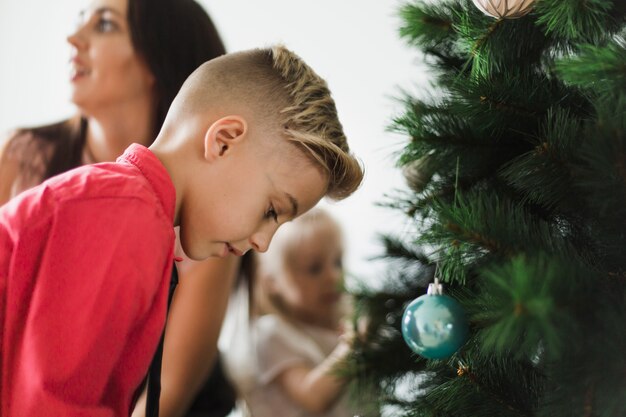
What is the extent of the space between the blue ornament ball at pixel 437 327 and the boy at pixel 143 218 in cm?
25

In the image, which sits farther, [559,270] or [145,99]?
[145,99]

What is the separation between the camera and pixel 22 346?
2.14 feet

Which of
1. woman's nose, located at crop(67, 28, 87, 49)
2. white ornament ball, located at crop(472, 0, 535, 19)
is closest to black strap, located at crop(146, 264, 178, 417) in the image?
white ornament ball, located at crop(472, 0, 535, 19)

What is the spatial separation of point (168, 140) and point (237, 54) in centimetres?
14

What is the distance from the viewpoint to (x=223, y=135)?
0.81 meters

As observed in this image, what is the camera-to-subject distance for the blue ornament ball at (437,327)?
62cm

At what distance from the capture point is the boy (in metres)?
0.64

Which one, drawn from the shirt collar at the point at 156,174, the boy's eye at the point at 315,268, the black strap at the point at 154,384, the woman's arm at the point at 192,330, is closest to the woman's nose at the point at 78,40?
the woman's arm at the point at 192,330

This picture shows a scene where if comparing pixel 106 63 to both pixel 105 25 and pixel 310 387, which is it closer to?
pixel 105 25

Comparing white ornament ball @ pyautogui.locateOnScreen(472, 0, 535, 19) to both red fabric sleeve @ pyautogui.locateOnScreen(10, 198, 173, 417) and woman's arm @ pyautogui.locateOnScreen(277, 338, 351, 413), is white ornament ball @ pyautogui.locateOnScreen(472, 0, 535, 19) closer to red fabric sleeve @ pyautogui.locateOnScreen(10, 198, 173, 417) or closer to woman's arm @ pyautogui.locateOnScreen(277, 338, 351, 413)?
red fabric sleeve @ pyautogui.locateOnScreen(10, 198, 173, 417)

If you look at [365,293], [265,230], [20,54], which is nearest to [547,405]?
[365,293]

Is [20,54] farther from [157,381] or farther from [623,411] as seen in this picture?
[623,411]

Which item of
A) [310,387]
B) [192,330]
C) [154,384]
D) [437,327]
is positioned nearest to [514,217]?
[437,327]

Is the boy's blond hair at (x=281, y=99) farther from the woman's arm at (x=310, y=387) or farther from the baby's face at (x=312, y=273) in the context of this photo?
the baby's face at (x=312, y=273)
